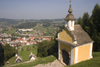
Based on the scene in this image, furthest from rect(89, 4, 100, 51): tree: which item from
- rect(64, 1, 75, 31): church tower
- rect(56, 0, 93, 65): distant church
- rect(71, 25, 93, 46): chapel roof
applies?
rect(64, 1, 75, 31): church tower

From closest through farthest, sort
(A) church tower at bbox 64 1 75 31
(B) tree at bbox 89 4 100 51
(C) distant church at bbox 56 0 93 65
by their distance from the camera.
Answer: (C) distant church at bbox 56 0 93 65
(A) church tower at bbox 64 1 75 31
(B) tree at bbox 89 4 100 51

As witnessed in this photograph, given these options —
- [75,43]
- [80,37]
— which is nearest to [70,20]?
[80,37]

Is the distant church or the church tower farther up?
the church tower

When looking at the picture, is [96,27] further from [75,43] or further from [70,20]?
[75,43]

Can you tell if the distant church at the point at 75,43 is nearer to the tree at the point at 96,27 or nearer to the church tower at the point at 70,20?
the church tower at the point at 70,20

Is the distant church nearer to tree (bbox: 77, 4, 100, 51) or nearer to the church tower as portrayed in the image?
the church tower

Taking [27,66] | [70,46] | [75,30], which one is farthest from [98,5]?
[27,66]

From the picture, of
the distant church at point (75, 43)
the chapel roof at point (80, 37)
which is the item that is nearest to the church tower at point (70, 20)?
the distant church at point (75, 43)

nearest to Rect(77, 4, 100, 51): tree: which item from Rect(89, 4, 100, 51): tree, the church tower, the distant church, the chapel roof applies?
Rect(89, 4, 100, 51): tree

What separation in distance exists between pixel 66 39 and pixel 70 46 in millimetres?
1048

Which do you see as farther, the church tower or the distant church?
the church tower

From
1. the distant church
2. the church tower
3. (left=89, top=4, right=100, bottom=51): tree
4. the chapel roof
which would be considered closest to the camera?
the distant church

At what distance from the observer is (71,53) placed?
28.0ft

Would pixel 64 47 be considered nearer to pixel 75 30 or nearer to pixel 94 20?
pixel 75 30
